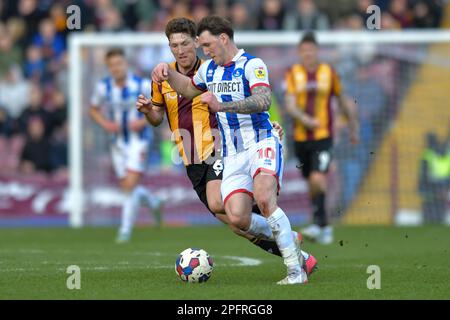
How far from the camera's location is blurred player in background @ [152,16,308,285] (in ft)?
28.3

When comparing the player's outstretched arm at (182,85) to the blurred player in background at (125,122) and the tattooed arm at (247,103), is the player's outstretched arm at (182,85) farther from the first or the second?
the blurred player in background at (125,122)

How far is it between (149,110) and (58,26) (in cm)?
1229

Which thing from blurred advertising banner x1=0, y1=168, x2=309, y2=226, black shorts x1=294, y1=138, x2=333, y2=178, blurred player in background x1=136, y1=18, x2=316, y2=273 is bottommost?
blurred advertising banner x1=0, y1=168, x2=309, y2=226

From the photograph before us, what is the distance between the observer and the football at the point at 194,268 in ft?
29.3

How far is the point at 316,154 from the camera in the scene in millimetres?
14703

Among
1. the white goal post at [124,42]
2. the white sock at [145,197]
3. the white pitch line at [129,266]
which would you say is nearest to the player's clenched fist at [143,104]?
the white pitch line at [129,266]

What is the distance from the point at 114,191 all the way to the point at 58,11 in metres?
4.53

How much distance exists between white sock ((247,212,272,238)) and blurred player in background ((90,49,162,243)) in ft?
19.4

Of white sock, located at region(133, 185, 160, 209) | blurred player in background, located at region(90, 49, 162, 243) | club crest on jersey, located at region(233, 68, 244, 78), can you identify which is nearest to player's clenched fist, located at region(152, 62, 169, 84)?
club crest on jersey, located at region(233, 68, 244, 78)

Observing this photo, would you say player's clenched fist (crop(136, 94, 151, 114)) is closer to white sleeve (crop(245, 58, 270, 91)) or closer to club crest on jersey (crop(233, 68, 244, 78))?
club crest on jersey (crop(233, 68, 244, 78))

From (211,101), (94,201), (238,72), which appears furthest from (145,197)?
(211,101)

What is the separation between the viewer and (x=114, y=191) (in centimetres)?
1859
